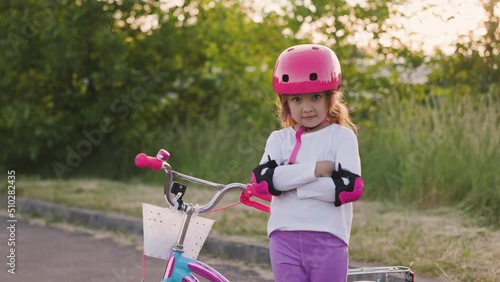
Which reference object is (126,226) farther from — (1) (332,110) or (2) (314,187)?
(2) (314,187)

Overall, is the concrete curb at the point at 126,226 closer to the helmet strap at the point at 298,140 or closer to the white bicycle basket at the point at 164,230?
the helmet strap at the point at 298,140

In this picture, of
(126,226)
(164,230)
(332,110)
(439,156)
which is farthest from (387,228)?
(164,230)

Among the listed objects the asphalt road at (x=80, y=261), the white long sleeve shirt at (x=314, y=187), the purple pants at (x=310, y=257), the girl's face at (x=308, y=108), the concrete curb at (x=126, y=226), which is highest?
the girl's face at (x=308, y=108)

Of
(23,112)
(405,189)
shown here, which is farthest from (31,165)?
(405,189)

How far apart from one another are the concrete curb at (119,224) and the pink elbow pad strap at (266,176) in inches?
143

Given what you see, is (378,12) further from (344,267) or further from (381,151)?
(344,267)

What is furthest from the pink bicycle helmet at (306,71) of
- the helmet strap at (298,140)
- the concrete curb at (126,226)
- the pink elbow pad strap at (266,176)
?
the concrete curb at (126,226)

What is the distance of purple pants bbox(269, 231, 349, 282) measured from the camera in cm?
339

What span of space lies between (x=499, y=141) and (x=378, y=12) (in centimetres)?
296

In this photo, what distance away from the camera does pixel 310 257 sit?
340 centimetres

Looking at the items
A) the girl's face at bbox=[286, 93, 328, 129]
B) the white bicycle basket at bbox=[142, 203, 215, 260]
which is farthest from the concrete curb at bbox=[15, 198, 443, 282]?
the white bicycle basket at bbox=[142, 203, 215, 260]

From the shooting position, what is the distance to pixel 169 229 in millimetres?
3395

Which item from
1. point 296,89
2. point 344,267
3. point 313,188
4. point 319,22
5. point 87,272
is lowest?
point 87,272

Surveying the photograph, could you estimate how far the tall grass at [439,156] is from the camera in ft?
30.0
